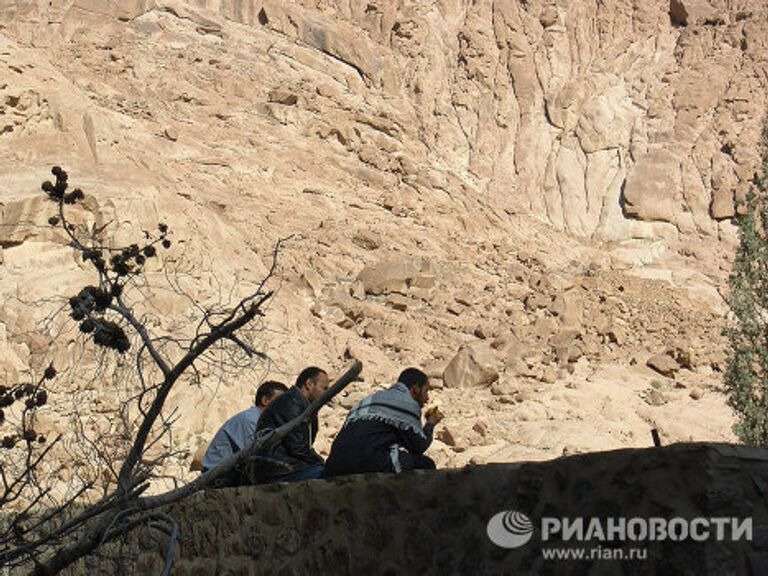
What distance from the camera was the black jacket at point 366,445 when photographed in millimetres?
4707

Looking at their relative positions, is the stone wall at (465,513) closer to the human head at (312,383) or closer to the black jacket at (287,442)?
the black jacket at (287,442)

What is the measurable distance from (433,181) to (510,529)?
1943 centimetres

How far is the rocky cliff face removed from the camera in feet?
48.9

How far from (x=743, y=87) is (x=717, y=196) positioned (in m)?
3.44

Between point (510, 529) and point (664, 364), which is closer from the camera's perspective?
point (510, 529)

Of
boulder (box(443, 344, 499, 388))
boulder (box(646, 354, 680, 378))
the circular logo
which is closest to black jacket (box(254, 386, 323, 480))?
the circular logo

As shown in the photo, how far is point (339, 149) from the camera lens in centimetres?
2305

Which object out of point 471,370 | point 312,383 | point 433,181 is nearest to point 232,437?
point 312,383

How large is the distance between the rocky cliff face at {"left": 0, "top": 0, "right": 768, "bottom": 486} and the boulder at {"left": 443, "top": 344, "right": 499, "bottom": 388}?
1.4 inches

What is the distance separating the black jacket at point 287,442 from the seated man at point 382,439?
349 millimetres

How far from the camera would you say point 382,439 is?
4.72 m

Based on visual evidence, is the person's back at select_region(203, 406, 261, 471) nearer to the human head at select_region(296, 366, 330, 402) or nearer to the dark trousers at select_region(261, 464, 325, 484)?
the human head at select_region(296, 366, 330, 402)

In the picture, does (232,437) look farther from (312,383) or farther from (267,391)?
(312,383)

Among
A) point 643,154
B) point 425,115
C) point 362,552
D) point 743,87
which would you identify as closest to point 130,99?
point 425,115
